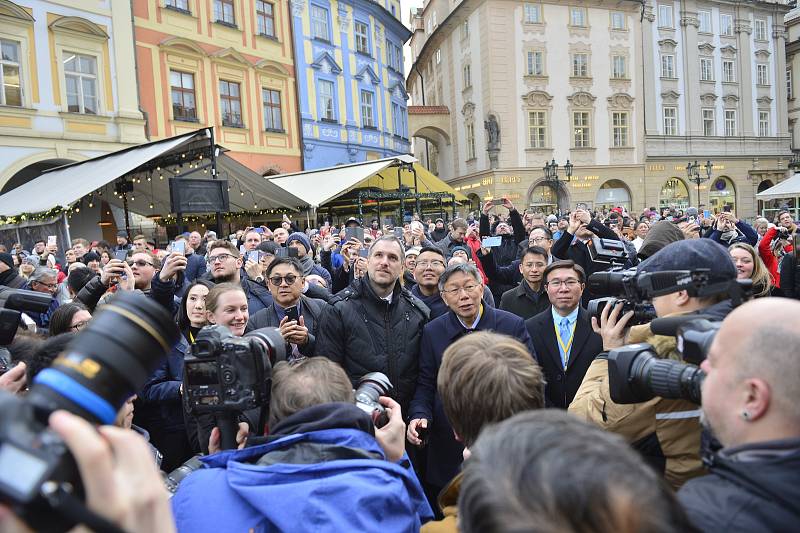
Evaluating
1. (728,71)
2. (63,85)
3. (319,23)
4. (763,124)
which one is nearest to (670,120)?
(728,71)

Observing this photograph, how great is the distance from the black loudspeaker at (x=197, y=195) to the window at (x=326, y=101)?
40.8ft

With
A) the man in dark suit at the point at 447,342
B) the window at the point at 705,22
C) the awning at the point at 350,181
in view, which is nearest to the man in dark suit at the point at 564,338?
the man in dark suit at the point at 447,342

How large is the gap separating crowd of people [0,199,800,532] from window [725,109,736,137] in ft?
122

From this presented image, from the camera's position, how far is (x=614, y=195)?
31688mm

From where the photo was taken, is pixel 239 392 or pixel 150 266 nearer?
pixel 239 392

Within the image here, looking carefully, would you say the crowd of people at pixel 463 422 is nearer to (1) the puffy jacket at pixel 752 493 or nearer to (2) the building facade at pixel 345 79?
(1) the puffy jacket at pixel 752 493

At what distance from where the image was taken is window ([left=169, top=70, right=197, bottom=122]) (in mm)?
18078

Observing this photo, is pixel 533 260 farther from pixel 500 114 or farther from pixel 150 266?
pixel 500 114

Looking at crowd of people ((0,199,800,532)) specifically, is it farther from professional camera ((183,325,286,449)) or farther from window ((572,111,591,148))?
window ((572,111,591,148))

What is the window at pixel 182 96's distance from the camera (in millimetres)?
18078

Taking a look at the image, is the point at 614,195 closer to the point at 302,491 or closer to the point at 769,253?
the point at 769,253

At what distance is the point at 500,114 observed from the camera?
29.5 metres

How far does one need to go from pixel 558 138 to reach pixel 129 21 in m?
22.9

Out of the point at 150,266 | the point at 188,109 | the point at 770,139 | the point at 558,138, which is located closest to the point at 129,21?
the point at 188,109
